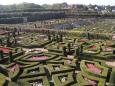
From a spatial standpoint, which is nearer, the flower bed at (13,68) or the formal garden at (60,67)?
the formal garden at (60,67)

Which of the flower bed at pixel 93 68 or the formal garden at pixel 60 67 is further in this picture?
the flower bed at pixel 93 68

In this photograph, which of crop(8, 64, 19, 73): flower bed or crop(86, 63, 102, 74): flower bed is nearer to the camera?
crop(86, 63, 102, 74): flower bed

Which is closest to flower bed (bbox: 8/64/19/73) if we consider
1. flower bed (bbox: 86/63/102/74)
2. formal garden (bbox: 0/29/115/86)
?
formal garden (bbox: 0/29/115/86)

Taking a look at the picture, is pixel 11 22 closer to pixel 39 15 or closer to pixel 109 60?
pixel 39 15

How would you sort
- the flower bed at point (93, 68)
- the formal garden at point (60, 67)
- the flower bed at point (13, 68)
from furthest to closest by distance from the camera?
A: the flower bed at point (13, 68)
the flower bed at point (93, 68)
the formal garden at point (60, 67)

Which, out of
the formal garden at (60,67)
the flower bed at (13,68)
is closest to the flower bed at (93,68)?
the formal garden at (60,67)

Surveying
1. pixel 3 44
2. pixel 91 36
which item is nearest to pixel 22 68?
pixel 3 44

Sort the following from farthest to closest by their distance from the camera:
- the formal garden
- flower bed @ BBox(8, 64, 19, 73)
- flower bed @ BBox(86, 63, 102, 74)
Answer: flower bed @ BBox(8, 64, 19, 73) → flower bed @ BBox(86, 63, 102, 74) → the formal garden

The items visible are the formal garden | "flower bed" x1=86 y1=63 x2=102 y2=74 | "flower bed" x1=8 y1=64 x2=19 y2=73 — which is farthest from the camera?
"flower bed" x1=8 y1=64 x2=19 y2=73

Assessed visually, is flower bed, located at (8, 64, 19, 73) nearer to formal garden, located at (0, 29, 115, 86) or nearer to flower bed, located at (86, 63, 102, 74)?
formal garden, located at (0, 29, 115, 86)

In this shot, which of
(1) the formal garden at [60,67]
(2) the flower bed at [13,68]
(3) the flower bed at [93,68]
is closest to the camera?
(1) the formal garden at [60,67]

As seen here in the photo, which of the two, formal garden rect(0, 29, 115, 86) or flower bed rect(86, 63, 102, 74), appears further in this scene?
flower bed rect(86, 63, 102, 74)

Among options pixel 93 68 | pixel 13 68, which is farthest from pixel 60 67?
pixel 13 68

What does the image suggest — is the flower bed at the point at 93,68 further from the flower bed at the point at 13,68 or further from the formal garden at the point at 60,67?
the flower bed at the point at 13,68
